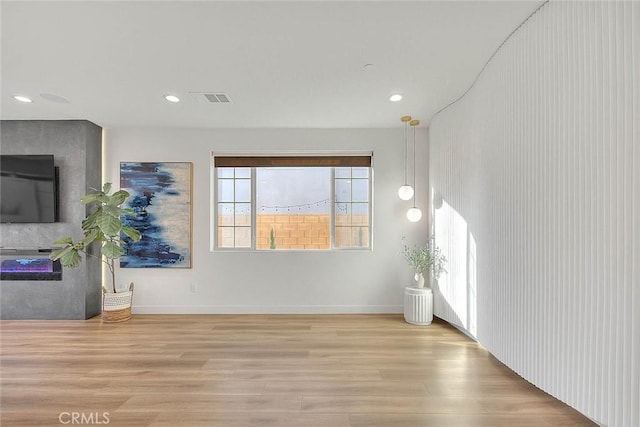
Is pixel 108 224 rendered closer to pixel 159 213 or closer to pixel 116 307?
pixel 159 213

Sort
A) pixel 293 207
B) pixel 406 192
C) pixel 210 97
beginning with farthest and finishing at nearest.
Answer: pixel 293 207
pixel 406 192
pixel 210 97

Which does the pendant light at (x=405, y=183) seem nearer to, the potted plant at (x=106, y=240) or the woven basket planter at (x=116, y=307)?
the potted plant at (x=106, y=240)

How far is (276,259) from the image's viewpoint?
4180 mm

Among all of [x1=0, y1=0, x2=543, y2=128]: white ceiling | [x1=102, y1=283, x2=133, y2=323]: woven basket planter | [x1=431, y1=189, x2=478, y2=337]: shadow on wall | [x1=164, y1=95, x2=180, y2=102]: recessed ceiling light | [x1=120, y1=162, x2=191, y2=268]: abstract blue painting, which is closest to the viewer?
[x1=0, y1=0, x2=543, y2=128]: white ceiling

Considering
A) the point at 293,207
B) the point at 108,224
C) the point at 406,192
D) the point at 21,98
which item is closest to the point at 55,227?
the point at 108,224

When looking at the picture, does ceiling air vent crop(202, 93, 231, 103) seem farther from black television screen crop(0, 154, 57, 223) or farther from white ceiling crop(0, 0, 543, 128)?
black television screen crop(0, 154, 57, 223)

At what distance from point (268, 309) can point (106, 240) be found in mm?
2274

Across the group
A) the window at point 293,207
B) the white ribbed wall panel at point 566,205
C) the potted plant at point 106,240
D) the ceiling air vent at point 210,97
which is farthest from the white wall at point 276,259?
the white ribbed wall panel at point 566,205

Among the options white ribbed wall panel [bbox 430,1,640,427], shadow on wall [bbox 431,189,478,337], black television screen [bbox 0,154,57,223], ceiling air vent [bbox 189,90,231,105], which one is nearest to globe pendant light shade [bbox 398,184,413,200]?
shadow on wall [bbox 431,189,478,337]

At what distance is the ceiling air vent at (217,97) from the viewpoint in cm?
309

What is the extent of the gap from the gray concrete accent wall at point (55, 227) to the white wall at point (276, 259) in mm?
371

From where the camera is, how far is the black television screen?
379 centimetres

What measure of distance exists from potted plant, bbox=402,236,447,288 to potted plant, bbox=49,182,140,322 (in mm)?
3678

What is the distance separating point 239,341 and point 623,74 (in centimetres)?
361
